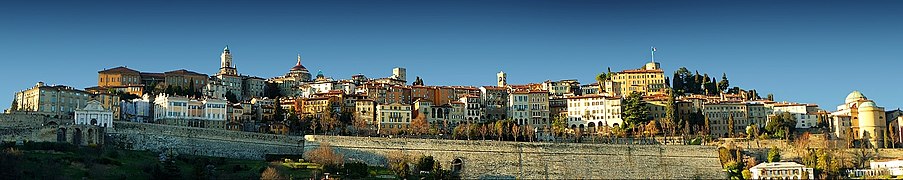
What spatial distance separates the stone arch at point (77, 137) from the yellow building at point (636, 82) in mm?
48510

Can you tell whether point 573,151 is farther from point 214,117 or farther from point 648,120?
point 214,117

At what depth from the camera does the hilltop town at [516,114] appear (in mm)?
67938

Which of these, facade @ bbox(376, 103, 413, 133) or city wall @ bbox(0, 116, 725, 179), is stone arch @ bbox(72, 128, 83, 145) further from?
facade @ bbox(376, 103, 413, 133)

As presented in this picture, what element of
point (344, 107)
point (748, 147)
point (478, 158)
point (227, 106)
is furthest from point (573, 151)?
point (227, 106)

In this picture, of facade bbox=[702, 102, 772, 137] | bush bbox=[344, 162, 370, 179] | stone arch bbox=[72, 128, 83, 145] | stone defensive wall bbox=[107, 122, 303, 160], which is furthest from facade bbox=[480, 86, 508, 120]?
stone arch bbox=[72, 128, 83, 145]

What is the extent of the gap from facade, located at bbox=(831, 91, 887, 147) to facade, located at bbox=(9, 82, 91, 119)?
170 ft

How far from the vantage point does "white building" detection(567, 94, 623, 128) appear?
82125 mm

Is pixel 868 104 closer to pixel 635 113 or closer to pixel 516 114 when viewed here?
pixel 635 113

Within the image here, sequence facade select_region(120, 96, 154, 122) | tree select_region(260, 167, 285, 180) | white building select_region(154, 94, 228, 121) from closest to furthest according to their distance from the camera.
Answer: tree select_region(260, 167, 285, 180) → white building select_region(154, 94, 228, 121) → facade select_region(120, 96, 154, 122)

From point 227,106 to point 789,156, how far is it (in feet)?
124

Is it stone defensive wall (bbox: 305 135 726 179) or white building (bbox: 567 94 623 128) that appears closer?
stone defensive wall (bbox: 305 135 726 179)

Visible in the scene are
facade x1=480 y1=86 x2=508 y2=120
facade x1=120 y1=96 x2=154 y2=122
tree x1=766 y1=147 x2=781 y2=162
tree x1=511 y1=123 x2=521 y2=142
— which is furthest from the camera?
facade x1=480 y1=86 x2=508 y2=120

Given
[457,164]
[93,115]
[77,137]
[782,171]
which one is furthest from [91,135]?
[782,171]

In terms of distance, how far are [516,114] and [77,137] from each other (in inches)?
1380
